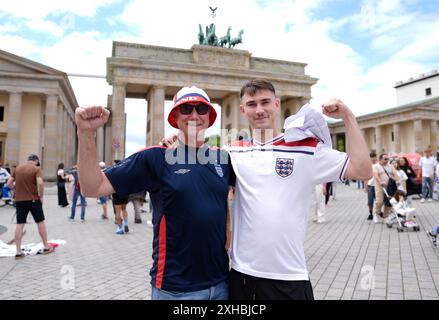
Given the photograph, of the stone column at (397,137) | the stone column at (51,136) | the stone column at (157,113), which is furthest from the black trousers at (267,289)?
the stone column at (397,137)

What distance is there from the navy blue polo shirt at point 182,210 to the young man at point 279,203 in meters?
0.12

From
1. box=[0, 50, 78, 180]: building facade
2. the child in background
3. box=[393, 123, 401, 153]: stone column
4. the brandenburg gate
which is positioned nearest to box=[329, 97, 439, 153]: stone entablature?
box=[393, 123, 401, 153]: stone column

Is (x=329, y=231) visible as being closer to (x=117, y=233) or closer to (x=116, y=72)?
(x=117, y=233)

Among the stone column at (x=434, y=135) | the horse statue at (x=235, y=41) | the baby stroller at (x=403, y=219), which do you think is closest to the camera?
the baby stroller at (x=403, y=219)

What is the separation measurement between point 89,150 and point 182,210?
60 centimetres

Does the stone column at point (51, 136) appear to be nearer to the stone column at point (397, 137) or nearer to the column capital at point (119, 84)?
the column capital at point (119, 84)

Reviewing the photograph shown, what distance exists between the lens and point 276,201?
6.07ft

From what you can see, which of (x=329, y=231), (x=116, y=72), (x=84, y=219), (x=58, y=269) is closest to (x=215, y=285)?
(x=58, y=269)

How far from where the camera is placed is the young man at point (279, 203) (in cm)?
183

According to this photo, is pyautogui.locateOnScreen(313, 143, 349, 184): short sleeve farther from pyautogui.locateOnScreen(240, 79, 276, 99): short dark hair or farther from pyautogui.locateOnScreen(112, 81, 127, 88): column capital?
pyautogui.locateOnScreen(112, 81, 127, 88): column capital

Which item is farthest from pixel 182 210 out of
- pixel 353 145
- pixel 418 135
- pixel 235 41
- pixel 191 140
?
pixel 418 135

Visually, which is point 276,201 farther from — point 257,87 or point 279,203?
point 257,87

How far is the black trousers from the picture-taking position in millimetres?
1812

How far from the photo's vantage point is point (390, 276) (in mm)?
5137
